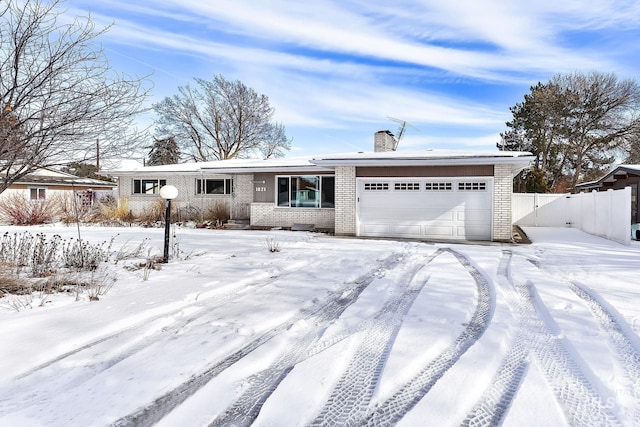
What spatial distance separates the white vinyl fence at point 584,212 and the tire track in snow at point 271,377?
10.6 meters

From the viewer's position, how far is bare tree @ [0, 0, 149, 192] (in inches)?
181

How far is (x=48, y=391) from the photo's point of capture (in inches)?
104

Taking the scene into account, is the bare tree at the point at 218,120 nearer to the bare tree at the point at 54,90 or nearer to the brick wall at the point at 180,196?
the brick wall at the point at 180,196

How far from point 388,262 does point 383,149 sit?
10123 millimetres

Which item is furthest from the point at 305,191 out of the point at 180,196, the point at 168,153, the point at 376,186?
the point at 168,153

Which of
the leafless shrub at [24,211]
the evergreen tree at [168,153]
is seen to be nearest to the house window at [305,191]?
the leafless shrub at [24,211]

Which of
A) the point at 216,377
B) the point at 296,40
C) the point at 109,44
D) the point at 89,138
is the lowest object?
the point at 216,377

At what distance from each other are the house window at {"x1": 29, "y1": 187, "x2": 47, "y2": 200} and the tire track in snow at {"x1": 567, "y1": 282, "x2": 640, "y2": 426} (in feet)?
91.0

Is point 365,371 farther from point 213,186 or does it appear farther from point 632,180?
point 632,180

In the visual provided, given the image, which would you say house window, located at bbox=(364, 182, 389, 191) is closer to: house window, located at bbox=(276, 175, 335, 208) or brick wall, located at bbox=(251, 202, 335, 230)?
house window, located at bbox=(276, 175, 335, 208)

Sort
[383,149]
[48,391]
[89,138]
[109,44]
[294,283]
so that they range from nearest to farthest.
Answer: [48,391], [89,138], [109,44], [294,283], [383,149]

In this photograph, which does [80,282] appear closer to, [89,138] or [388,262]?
[89,138]

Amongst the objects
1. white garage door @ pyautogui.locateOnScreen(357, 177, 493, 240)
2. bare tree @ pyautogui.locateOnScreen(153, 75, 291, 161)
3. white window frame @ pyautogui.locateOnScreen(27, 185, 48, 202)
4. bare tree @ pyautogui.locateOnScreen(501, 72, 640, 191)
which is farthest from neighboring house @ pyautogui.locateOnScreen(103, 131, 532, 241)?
bare tree @ pyautogui.locateOnScreen(153, 75, 291, 161)

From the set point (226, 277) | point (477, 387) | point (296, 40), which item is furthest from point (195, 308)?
point (296, 40)
